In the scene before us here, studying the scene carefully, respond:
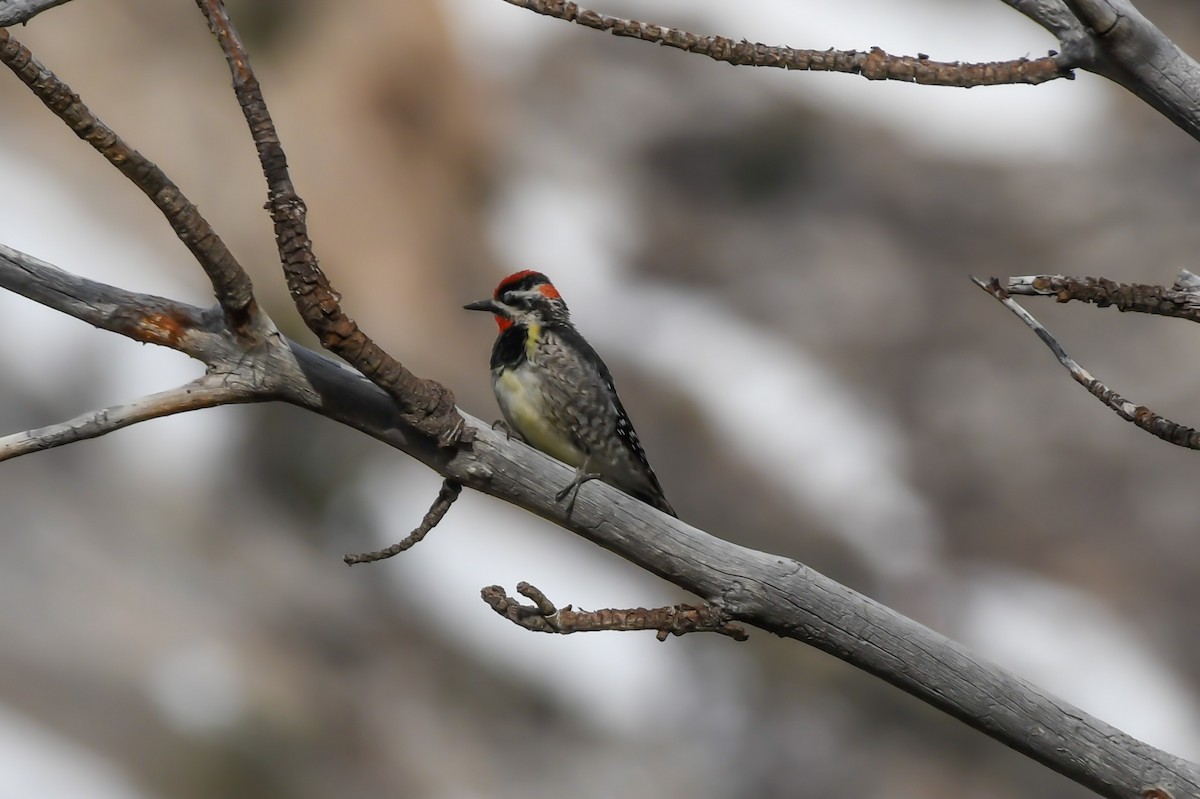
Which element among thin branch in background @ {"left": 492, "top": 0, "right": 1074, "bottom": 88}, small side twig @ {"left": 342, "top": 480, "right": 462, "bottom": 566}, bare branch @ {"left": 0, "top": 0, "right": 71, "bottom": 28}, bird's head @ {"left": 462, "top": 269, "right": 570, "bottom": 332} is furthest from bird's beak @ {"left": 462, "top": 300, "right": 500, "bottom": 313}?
bare branch @ {"left": 0, "top": 0, "right": 71, "bottom": 28}

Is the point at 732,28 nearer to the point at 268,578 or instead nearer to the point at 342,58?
the point at 342,58

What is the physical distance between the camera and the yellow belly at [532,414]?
4.57 metres

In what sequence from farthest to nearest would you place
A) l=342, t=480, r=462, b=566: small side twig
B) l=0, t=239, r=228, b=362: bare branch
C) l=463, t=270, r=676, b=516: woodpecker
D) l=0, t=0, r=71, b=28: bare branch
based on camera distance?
l=463, t=270, r=676, b=516: woodpecker < l=342, t=480, r=462, b=566: small side twig < l=0, t=239, r=228, b=362: bare branch < l=0, t=0, r=71, b=28: bare branch

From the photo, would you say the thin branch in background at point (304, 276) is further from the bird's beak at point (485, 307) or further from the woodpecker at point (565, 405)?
the bird's beak at point (485, 307)

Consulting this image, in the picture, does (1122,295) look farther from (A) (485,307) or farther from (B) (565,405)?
(A) (485,307)

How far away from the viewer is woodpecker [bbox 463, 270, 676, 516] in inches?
179

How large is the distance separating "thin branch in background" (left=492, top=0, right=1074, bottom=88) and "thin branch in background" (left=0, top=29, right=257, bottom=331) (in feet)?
2.80

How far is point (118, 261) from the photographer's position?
11.0 metres

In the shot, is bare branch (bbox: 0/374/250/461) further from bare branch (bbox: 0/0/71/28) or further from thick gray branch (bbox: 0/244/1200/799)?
bare branch (bbox: 0/0/71/28)

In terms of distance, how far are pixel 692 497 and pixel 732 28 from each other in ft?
25.0

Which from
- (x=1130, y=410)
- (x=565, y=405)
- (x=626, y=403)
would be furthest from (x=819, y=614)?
(x=626, y=403)

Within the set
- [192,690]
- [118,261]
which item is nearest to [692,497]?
[192,690]

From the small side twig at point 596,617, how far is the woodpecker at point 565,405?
5.90ft

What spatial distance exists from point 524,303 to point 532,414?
2.25 ft
